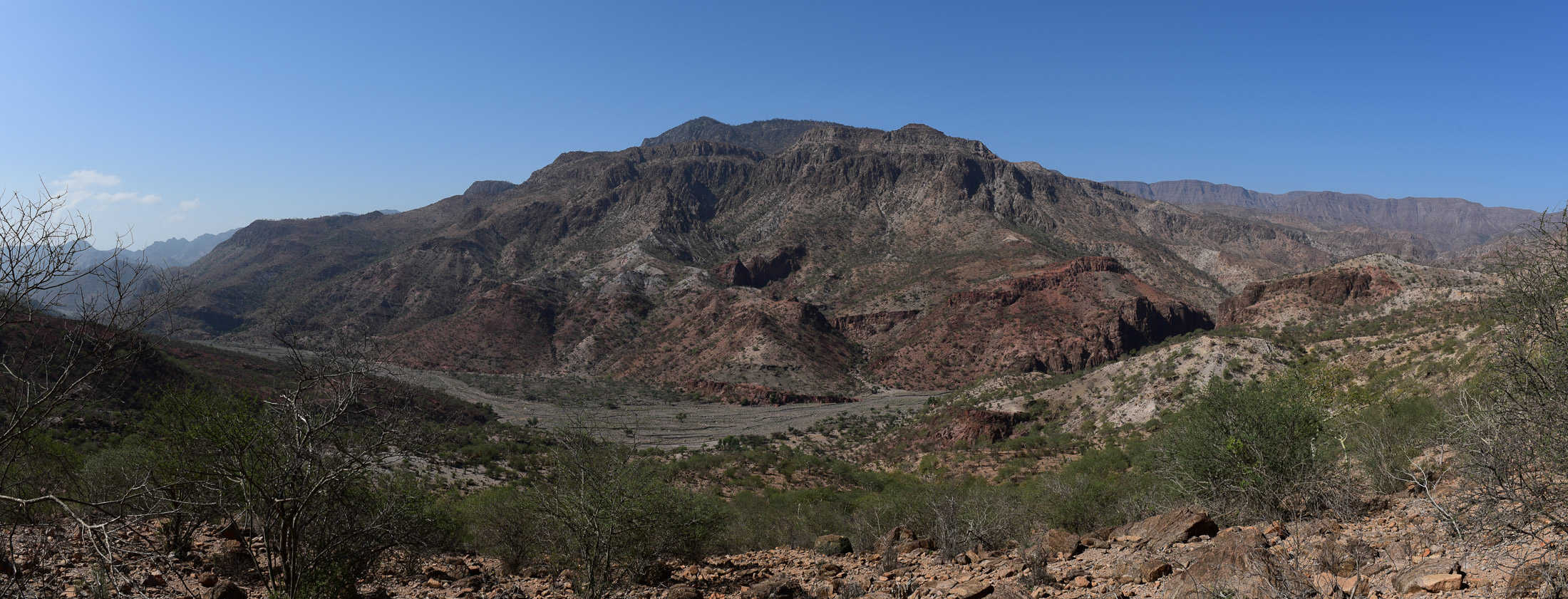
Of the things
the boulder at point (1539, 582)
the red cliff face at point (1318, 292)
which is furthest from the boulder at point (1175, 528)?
the red cliff face at point (1318, 292)

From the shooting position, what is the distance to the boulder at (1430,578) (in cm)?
633

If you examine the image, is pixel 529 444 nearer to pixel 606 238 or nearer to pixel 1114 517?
pixel 1114 517

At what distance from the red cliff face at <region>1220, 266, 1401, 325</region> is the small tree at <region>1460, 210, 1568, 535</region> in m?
63.6

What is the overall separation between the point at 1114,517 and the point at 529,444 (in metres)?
39.8

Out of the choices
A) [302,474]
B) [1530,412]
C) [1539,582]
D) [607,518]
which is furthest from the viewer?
[607,518]

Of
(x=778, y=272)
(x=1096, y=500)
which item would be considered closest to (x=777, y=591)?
(x=1096, y=500)

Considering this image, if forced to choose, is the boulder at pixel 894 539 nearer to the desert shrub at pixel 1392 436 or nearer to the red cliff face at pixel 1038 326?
the desert shrub at pixel 1392 436

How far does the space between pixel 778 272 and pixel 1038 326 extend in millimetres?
60648

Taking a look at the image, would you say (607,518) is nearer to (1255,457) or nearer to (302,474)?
(302,474)

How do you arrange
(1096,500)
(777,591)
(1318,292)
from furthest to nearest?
(1318,292) → (1096,500) → (777,591)

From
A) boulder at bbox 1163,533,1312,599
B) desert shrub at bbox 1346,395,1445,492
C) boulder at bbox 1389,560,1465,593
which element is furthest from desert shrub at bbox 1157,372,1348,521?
boulder at bbox 1389,560,1465,593

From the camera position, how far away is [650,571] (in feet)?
45.2

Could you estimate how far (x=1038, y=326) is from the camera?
268 ft

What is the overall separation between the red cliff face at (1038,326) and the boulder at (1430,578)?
7005cm
